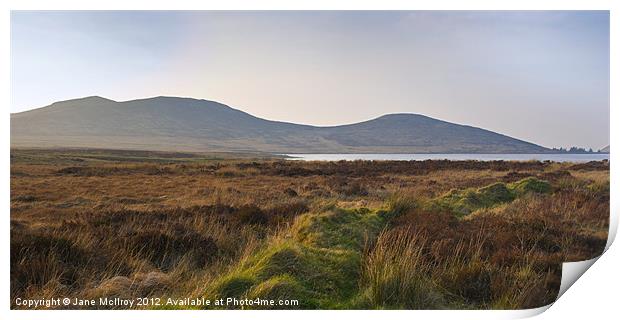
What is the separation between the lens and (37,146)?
8602 millimetres

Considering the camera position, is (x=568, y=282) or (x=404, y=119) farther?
(x=404, y=119)

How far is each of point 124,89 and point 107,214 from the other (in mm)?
2557

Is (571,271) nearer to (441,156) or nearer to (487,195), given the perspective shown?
(487,195)

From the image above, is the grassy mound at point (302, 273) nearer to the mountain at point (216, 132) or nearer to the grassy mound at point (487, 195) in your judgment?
the grassy mound at point (487, 195)

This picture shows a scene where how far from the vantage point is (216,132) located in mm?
10656

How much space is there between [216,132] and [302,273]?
5577mm

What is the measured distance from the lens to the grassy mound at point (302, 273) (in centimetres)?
584

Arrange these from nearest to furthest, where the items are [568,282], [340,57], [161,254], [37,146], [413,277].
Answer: [413,277] < [568,282] < [161,254] < [37,146] < [340,57]

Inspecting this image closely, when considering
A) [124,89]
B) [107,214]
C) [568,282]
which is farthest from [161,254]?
[568,282]

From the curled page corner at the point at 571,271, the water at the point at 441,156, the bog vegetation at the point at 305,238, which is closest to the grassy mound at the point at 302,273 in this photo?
the bog vegetation at the point at 305,238

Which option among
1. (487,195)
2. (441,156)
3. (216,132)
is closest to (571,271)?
(487,195)

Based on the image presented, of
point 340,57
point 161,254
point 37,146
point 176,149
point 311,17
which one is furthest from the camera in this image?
point 176,149

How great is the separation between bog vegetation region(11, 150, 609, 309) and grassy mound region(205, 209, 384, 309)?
0.05 feet

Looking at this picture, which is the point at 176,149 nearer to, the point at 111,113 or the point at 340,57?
the point at 111,113
